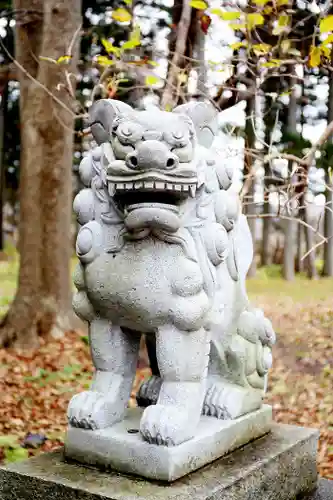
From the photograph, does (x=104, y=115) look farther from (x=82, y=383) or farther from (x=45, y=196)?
(x=45, y=196)

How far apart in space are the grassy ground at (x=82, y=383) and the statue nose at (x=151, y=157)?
281 cm

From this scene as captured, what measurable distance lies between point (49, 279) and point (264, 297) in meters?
4.99

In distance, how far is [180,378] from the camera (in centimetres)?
247

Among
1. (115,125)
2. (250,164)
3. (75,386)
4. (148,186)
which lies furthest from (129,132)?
(75,386)

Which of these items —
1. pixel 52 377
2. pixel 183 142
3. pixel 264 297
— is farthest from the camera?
pixel 264 297

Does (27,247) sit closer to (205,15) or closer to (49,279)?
(49,279)

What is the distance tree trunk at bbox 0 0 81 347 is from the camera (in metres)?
6.70

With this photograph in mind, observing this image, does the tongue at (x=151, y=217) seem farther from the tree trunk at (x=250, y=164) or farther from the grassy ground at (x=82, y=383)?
the grassy ground at (x=82, y=383)

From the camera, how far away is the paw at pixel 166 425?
92.4 inches

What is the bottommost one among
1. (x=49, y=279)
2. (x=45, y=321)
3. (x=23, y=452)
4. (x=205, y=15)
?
(x=23, y=452)

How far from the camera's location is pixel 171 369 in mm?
2461


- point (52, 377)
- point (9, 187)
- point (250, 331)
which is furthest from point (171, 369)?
point (9, 187)

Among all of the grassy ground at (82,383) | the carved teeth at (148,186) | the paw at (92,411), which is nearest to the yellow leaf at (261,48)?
the carved teeth at (148,186)

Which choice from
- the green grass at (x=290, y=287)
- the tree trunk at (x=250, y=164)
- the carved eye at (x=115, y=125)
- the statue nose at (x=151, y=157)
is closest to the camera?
the statue nose at (x=151, y=157)
